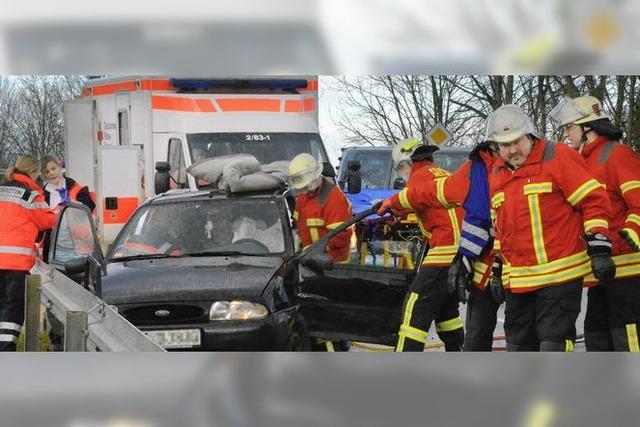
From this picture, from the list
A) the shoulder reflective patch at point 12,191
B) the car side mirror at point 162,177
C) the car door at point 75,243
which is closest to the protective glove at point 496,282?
the car side mirror at point 162,177

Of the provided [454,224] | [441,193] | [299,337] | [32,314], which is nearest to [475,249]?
[454,224]

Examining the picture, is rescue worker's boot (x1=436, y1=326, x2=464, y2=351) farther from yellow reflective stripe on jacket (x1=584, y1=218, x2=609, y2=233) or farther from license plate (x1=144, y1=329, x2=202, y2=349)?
license plate (x1=144, y1=329, x2=202, y2=349)

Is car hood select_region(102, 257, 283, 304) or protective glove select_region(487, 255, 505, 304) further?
protective glove select_region(487, 255, 505, 304)

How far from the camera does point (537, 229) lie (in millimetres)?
6102

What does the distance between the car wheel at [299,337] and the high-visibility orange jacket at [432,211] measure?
1.67ft

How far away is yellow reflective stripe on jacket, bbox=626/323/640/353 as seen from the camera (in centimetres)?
631

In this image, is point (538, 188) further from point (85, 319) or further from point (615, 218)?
point (85, 319)

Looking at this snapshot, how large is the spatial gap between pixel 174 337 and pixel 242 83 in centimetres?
91

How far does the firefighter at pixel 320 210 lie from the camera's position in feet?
20.9

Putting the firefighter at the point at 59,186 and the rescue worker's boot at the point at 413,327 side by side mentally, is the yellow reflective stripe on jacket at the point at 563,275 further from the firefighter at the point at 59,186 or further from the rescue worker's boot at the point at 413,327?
the firefighter at the point at 59,186

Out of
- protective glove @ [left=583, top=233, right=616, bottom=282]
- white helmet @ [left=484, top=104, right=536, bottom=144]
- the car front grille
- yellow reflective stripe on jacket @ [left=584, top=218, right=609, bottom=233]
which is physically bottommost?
the car front grille

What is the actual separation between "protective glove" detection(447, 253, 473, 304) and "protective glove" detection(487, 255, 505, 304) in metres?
0.08

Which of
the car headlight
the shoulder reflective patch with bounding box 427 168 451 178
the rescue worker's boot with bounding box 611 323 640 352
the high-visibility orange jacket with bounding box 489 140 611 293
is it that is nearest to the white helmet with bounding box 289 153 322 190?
the shoulder reflective patch with bounding box 427 168 451 178
